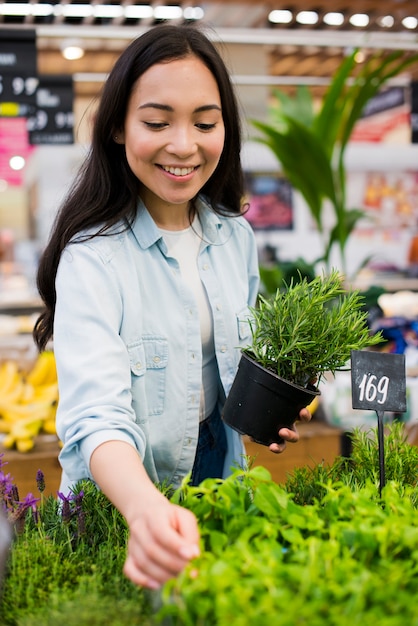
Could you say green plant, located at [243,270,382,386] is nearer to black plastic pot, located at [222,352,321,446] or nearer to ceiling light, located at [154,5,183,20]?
black plastic pot, located at [222,352,321,446]

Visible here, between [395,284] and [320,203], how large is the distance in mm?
2082

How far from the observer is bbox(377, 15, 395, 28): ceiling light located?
498 cm

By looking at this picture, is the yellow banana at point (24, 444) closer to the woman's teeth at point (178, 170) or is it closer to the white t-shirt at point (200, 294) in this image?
the white t-shirt at point (200, 294)

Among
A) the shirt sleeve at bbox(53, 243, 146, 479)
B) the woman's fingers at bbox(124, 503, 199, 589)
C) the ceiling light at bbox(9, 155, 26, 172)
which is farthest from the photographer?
the ceiling light at bbox(9, 155, 26, 172)

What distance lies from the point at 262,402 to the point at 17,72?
367 cm

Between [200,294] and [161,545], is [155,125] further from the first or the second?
[161,545]

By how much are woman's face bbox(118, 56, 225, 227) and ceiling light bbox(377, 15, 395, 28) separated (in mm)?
4166

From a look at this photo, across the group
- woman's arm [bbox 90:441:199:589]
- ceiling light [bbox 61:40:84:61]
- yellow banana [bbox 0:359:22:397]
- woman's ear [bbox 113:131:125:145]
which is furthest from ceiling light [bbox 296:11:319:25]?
woman's arm [bbox 90:441:199:589]

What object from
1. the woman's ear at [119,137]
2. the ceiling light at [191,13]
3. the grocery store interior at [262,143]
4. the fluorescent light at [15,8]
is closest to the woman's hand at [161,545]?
the woman's ear at [119,137]

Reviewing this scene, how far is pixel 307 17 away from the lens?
466 cm

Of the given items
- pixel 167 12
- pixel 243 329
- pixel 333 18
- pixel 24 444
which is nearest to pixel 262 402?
pixel 243 329

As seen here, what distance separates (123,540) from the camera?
1035 mm

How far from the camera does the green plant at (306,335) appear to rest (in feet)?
3.89

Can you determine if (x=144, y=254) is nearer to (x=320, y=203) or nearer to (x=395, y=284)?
(x=320, y=203)
